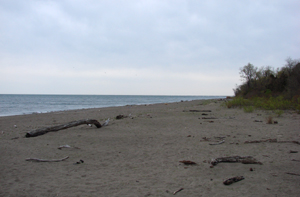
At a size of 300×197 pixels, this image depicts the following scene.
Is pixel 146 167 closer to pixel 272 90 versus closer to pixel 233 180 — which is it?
pixel 233 180

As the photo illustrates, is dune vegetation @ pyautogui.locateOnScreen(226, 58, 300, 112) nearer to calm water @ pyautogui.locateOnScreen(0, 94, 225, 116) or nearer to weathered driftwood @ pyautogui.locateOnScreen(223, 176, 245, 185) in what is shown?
weathered driftwood @ pyautogui.locateOnScreen(223, 176, 245, 185)

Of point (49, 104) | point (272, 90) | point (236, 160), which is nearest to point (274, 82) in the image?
point (272, 90)

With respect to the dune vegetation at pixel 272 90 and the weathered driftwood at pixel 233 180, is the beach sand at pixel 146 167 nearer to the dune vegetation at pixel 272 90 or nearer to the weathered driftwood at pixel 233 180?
the weathered driftwood at pixel 233 180

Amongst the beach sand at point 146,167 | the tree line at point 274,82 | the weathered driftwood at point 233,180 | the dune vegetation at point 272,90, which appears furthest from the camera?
the tree line at point 274,82

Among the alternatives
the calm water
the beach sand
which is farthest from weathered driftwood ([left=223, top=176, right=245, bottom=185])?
the calm water

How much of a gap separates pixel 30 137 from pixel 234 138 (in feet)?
24.6

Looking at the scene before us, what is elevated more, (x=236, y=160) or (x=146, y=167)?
(x=236, y=160)

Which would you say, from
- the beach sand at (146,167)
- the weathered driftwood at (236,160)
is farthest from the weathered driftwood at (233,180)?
the weathered driftwood at (236,160)

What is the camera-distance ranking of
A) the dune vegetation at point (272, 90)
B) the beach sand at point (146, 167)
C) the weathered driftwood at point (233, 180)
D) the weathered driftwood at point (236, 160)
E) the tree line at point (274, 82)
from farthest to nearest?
1. the tree line at point (274, 82)
2. the dune vegetation at point (272, 90)
3. the weathered driftwood at point (236, 160)
4. the weathered driftwood at point (233, 180)
5. the beach sand at point (146, 167)

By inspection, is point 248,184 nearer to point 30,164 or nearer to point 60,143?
point 30,164

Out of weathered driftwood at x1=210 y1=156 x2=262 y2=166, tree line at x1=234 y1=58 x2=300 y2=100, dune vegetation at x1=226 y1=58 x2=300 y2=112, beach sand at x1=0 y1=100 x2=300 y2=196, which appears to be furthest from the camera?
tree line at x1=234 y1=58 x2=300 y2=100

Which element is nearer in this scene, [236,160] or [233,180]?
[233,180]

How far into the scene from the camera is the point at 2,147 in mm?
6441

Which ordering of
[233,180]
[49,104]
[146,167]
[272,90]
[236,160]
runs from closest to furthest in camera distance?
[233,180] → [146,167] → [236,160] → [272,90] → [49,104]
